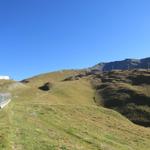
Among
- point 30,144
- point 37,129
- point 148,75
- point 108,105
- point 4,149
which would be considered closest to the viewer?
point 4,149

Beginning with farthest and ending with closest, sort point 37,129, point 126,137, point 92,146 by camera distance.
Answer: point 126,137 → point 37,129 → point 92,146

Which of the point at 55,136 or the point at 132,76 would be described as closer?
the point at 55,136

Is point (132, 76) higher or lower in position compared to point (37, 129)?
higher

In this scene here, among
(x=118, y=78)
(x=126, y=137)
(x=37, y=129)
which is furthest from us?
(x=118, y=78)

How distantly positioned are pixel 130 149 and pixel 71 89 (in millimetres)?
81306

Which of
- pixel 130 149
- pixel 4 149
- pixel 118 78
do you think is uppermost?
pixel 118 78

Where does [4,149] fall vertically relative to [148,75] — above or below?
below

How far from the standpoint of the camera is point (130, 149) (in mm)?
39625

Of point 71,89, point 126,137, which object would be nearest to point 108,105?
point 71,89

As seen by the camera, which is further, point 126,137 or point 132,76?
point 132,76

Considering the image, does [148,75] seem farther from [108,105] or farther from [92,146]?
[92,146]

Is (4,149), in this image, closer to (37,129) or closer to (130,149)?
(37,129)

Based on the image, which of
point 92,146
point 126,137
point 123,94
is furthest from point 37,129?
point 123,94

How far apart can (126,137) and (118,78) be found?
4094 inches
